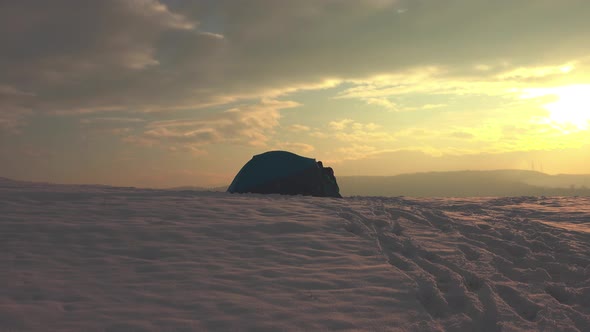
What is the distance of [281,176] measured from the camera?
14.3m

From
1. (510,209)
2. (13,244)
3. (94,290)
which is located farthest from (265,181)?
(94,290)

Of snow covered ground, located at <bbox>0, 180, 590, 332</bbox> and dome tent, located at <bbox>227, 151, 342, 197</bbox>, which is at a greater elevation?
dome tent, located at <bbox>227, 151, 342, 197</bbox>

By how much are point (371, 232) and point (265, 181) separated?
7039mm

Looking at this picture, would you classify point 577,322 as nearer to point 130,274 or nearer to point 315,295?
point 315,295

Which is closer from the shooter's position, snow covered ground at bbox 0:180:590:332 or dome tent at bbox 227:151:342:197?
snow covered ground at bbox 0:180:590:332

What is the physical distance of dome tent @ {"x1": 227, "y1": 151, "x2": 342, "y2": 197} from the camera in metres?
14.3

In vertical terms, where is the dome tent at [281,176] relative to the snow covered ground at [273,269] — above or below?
above

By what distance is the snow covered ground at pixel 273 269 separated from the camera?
4.18m

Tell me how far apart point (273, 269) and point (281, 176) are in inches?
350

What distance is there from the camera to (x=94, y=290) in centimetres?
457

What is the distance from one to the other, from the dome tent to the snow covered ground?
190 inches

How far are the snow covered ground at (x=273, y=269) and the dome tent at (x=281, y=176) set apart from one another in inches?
190

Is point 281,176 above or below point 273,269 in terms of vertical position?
above

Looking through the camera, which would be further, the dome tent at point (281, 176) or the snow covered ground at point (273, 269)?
the dome tent at point (281, 176)
